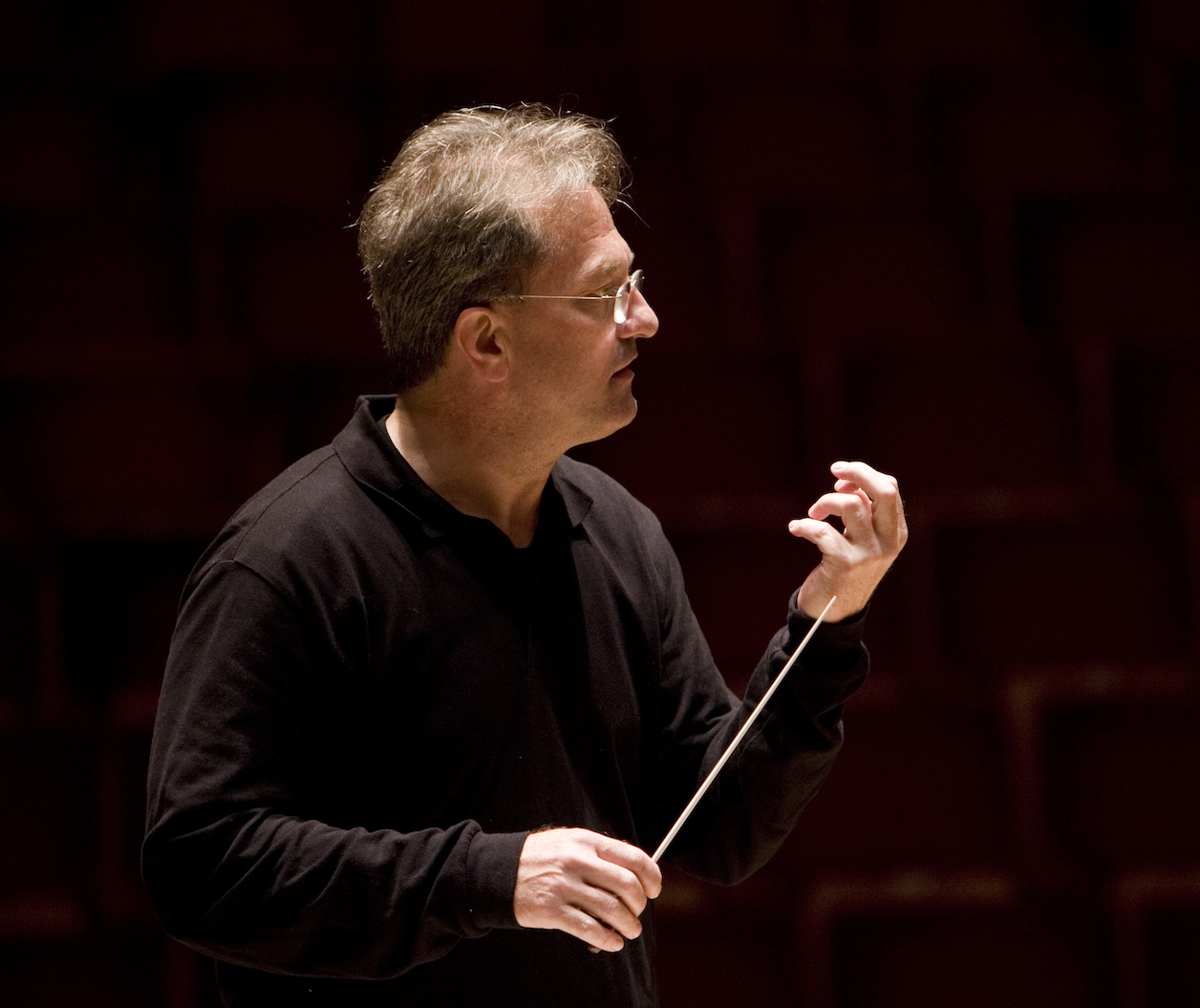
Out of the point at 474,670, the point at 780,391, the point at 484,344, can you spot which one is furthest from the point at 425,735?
the point at 780,391

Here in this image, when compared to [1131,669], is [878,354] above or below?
above

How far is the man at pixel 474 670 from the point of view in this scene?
0.36 m

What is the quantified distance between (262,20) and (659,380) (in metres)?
0.36

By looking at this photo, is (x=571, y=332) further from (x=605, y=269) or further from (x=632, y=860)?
(x=632, y=860)

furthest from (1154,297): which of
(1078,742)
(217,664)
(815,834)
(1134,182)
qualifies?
(217,664)

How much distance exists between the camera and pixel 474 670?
0.40 metres

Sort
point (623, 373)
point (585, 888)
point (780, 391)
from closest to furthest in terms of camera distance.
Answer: point (585, 888) → point (623, 373) → point (780, 391)

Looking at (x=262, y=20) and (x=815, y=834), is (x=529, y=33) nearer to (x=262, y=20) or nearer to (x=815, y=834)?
(x=262, y=20)

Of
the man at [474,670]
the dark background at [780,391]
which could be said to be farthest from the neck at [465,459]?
the dark background at [780,391]

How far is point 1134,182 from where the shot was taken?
84cm

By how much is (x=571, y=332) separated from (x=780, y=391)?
394mm

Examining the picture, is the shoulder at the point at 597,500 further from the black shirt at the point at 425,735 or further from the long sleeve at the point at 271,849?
the long sleeve at the point at 271,849

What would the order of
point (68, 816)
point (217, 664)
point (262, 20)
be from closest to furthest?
point (217, 664)
point (68, 816)
point (262, 20)

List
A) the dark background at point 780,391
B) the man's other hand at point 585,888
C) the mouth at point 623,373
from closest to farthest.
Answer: the man's other hand at point 585,888 → the mouth at point 623,373 → the dark background at point 780,391
